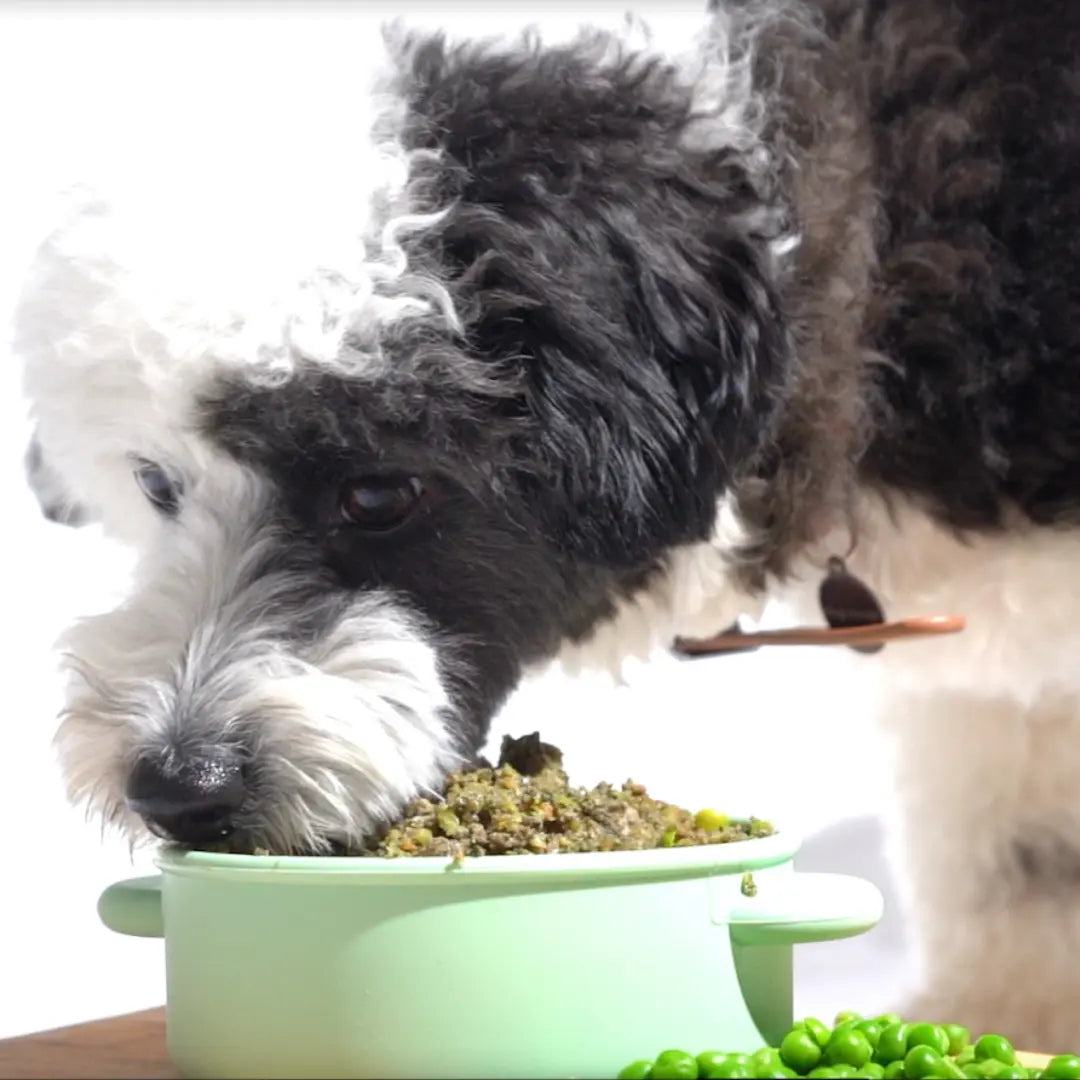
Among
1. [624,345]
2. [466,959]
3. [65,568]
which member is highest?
[624,345]

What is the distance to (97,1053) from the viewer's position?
1255 mm

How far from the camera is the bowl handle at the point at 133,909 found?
1.16m

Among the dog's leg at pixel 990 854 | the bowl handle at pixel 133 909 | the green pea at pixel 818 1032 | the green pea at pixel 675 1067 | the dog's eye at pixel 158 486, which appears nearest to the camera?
the green pea at pixel 675 1067

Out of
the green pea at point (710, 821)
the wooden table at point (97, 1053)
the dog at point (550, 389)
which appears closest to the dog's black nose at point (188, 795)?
the dog at point (550, 389)

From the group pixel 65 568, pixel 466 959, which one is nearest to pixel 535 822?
pixel 466 959

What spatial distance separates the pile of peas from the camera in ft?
3.03

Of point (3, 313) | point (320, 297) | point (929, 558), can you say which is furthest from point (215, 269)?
point (929, 558)

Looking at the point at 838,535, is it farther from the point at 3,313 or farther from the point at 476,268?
the point at 3,313

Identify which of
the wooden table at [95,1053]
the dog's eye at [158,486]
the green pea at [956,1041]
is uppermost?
the dog's eye at [158,486]

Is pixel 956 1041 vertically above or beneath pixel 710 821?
beneath

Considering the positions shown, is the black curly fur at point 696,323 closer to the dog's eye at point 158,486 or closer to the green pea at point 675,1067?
the dog's eye at point 158,486

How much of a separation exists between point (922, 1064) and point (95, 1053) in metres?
0.63

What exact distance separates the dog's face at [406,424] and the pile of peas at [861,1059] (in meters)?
0.31

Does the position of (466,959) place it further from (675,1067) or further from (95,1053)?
(95,1053)
